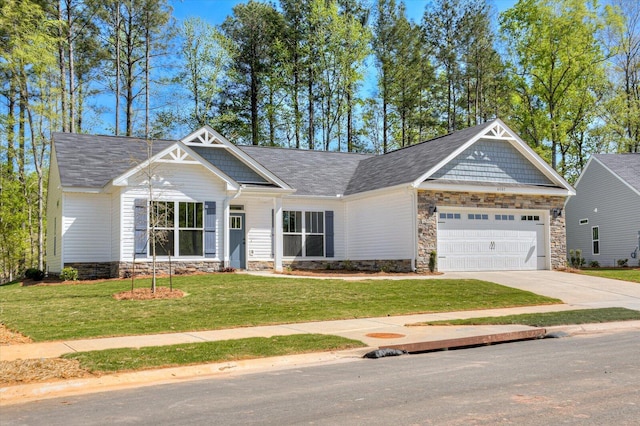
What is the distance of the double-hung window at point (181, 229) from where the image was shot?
71.7 ft

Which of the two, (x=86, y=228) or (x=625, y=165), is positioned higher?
(x=625, y=165)

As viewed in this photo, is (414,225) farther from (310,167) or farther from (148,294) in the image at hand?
(148,294)

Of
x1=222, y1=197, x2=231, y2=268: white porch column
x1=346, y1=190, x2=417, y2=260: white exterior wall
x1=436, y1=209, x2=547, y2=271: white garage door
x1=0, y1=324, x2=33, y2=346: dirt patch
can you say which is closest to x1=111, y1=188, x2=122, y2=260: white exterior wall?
x1=222, y1=197, x2=231, y2=268: white porch column

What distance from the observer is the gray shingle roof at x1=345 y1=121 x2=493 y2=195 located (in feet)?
79.6

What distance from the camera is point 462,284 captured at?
64.5 ft

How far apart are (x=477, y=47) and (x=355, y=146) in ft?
37.0

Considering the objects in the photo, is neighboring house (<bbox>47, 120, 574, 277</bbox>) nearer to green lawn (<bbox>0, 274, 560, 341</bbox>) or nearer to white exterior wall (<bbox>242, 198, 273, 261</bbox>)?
white exterior wall (<bbox>242, 198, 273, 261</bbox>)

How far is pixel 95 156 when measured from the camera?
82.1ft

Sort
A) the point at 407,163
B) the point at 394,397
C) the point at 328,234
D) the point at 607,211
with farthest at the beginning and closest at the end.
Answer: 1. the point at 607,211
2. the point at 328,234
3. the point at 407,163
4. the point at 394,397

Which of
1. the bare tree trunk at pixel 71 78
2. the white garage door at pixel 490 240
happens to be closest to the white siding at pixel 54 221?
the bare tree trunk at pixel 71 78

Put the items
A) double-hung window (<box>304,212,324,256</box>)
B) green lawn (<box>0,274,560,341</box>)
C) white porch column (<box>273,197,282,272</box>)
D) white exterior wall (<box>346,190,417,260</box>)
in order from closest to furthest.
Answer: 1. green lawn (<box>0,274,560,341</box>)
2. white exterior wall (<box>346,190,417,260</box>)
3. white porch column (<box>273,197,282,272</box>)
4. double-hung window (<box>304,212,324,256</box>)

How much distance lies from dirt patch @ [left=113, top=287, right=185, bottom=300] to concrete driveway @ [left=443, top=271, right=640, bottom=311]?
32.3 ft

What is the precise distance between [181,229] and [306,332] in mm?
11151

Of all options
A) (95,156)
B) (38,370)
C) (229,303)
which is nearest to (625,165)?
(229,303)
